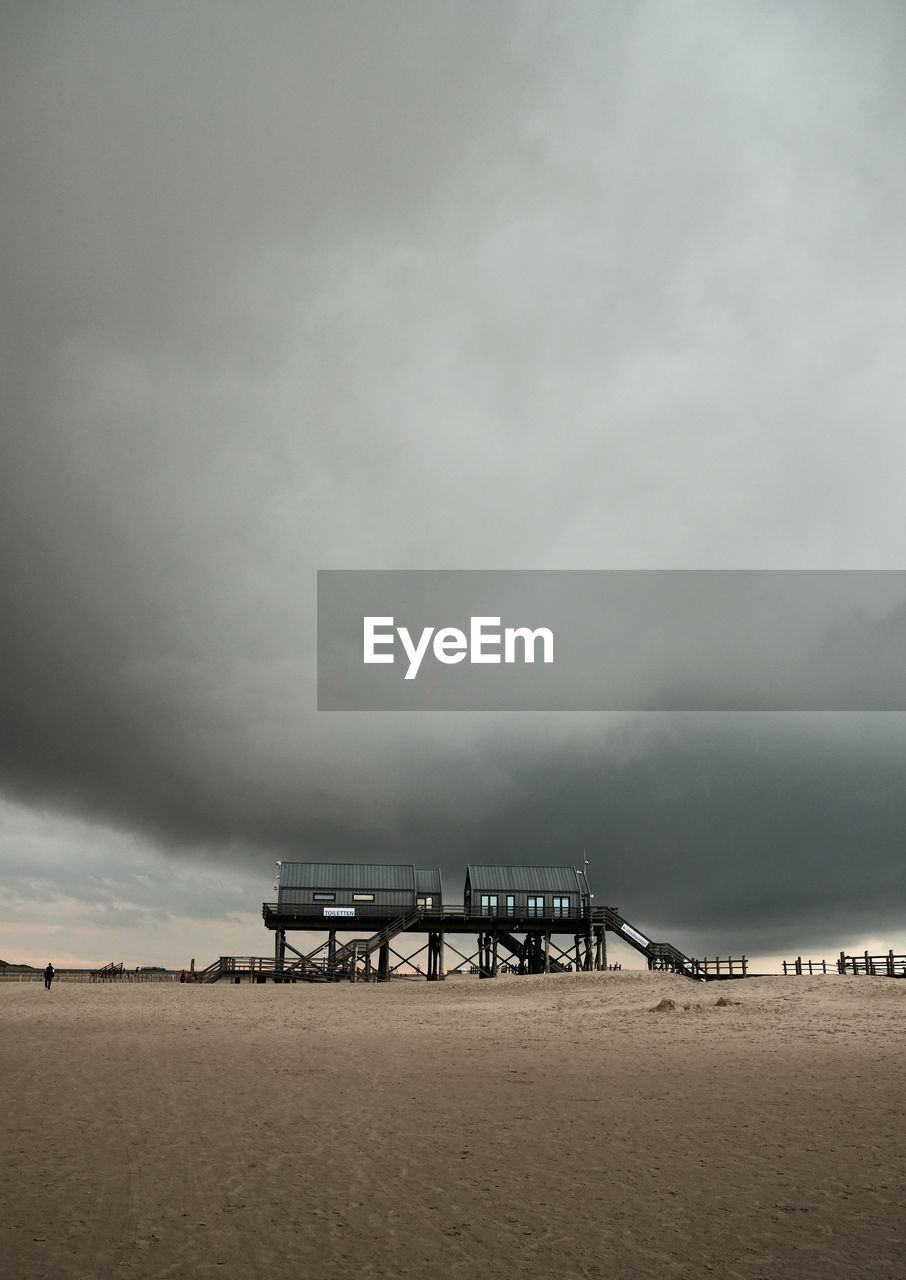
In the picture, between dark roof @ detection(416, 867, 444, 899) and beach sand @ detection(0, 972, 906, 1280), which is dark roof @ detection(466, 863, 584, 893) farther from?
beach sand @ detection(0, 972, 906, 1280)

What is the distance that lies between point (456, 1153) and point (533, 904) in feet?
171

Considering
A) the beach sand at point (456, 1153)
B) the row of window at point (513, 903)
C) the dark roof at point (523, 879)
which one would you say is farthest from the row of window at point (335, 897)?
the beach sand at point (456, 1153)

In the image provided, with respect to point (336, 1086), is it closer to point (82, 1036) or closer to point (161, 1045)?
point (161, 1045)

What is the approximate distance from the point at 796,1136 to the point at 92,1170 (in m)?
9.66

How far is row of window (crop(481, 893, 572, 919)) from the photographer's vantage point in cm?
6366

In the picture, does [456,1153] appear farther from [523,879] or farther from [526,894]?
[523,879]

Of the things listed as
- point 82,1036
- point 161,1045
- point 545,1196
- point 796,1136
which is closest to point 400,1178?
point 545,1196

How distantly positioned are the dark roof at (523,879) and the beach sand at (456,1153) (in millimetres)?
37354

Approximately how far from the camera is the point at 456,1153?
13258 mm

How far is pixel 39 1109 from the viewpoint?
1568 cm

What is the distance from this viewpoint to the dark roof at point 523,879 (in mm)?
64625

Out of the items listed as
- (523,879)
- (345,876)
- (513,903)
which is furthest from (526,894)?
(345,876)

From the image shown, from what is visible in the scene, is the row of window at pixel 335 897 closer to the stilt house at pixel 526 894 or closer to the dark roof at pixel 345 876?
the dark roof at pixel 345 876

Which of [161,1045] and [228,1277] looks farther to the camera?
[161,1045]
